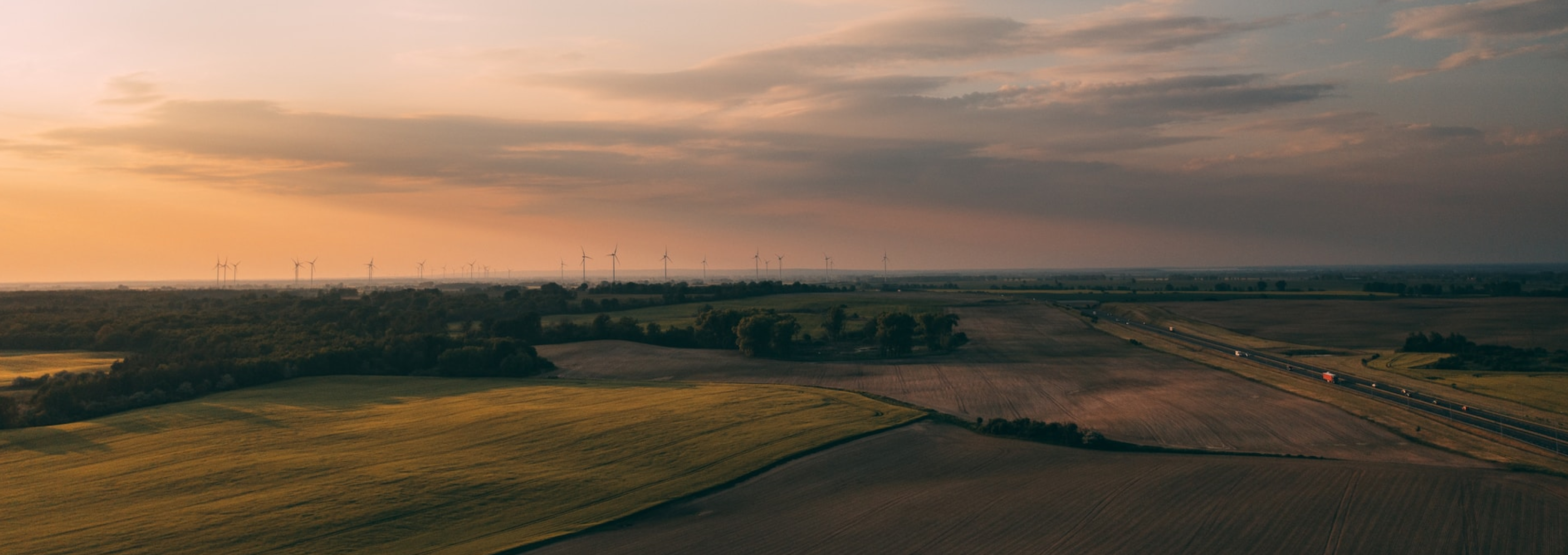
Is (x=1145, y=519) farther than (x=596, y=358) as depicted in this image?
No

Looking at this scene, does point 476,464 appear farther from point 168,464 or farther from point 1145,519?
point 1145,519

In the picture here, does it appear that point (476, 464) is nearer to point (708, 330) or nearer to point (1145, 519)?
point (1145, 519)

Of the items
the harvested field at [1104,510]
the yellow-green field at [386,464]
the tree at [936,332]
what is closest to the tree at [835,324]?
the tree at [936,332]

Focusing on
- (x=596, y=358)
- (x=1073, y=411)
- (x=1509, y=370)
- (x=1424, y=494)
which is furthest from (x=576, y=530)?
(x=1509, y=370)

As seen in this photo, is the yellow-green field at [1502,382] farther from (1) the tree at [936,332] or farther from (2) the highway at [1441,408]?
(1) the tree at [936,332]

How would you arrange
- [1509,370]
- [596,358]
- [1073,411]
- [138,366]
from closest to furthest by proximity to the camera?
1. [1073,411]
2. [138,366]
3. [1509,370]
4. [596,358]

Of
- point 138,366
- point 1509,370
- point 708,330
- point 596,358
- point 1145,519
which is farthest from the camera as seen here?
point 708,330

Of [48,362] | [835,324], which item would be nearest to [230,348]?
[48,362]
